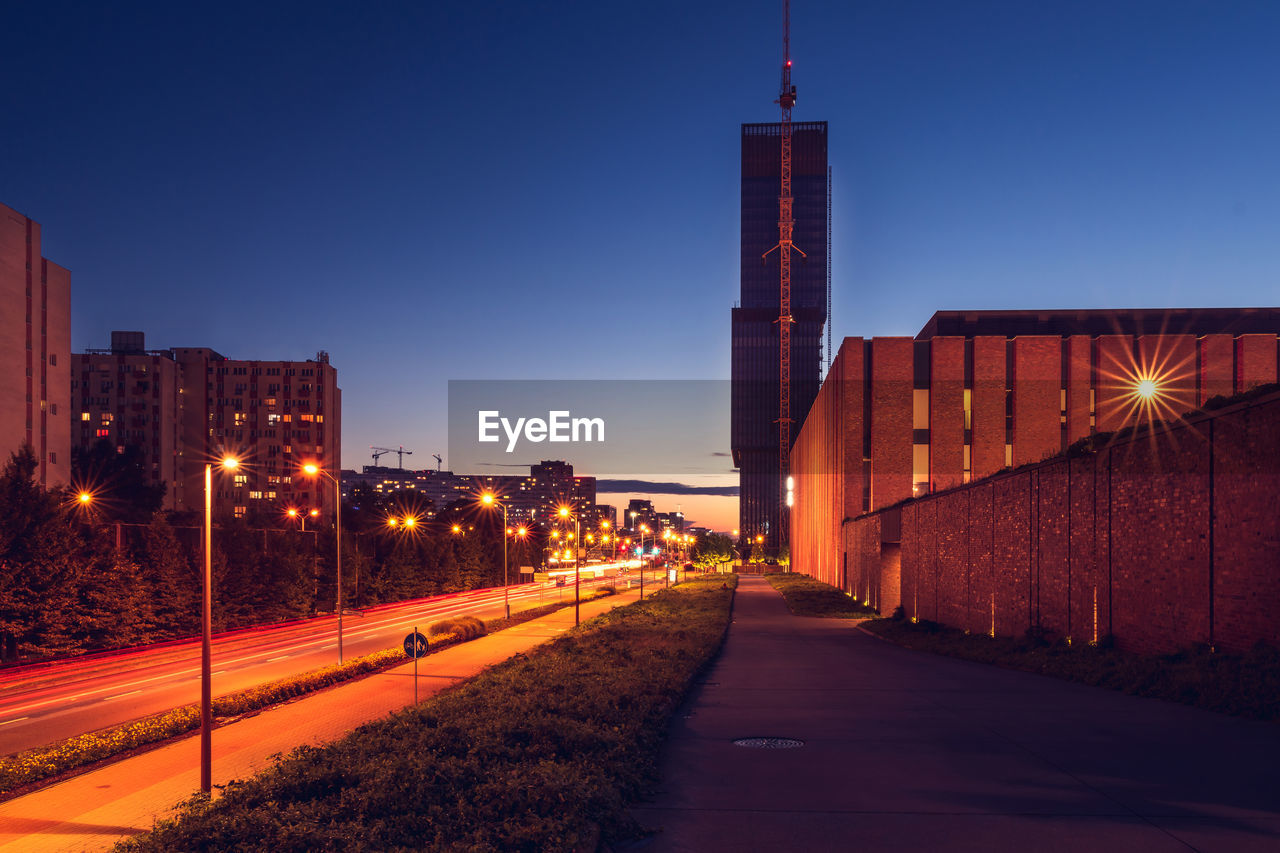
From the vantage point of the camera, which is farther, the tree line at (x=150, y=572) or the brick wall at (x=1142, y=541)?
the tree line at (x=150, y=572)

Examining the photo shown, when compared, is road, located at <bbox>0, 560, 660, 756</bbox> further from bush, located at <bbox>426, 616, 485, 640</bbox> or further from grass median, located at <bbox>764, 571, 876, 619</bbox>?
grass median, located at <bbox>764, 571, 876, 619</bbox>

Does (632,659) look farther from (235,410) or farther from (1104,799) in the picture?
(235,410)

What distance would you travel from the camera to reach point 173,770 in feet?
47.8

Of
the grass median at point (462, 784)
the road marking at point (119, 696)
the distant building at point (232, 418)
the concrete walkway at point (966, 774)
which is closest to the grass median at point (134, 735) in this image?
the road marking at point (119, 696)

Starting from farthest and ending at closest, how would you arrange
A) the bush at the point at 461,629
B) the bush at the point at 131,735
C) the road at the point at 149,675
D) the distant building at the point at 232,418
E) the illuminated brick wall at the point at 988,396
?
the distant building at the point at 232,418, the illuminated brick wall at the point at 988,396, the bush at the point at 461,629, the road at the point at 149,675, the bush at the point at 131,735

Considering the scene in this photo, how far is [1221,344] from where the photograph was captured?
62.3 metres

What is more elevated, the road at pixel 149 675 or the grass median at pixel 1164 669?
the grass median at pixel 1164 669

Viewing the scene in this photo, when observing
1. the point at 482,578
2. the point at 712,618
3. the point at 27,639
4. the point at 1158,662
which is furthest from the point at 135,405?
the point at 1158,662

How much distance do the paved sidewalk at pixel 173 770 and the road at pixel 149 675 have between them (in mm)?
4133

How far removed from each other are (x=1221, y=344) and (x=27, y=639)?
75.2m

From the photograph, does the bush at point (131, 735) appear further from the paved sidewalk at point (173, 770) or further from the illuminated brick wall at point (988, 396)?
the illuminated brick wall at point (988, 396)

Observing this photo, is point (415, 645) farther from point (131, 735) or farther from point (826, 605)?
point (826, 605)

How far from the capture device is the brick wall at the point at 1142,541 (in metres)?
14.4

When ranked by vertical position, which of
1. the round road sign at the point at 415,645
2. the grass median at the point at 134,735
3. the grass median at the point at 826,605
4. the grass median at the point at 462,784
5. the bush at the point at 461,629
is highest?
the grass median at the point at 462,784
